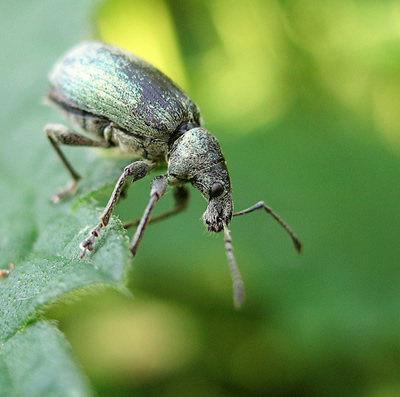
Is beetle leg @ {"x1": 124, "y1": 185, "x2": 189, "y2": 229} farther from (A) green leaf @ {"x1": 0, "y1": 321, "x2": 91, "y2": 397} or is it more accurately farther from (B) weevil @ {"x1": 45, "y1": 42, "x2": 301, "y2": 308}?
(A) green leaf @ {"x1": 0, "y1": 321, "x2": 91, "y2": 397}

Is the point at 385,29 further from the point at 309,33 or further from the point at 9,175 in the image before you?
the point at 9,175

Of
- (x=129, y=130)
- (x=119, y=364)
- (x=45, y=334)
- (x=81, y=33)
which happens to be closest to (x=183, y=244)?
(x=119, y=364)

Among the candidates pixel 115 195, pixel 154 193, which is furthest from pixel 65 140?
pixel 154 193

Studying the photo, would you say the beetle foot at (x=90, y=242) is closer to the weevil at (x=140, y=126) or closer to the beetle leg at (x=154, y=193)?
the beetle leg at (x=154, y=193)

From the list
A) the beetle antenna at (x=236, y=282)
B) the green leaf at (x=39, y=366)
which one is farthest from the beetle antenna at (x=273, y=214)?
the green leaf at (x=39, y=366)

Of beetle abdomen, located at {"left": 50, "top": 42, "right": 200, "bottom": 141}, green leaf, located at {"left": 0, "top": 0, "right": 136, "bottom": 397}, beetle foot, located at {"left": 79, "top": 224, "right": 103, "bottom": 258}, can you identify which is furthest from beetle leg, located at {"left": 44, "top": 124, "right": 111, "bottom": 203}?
beetle foot, located at {"left": 79, "top": 224, "right": 103, "bottom": 258}

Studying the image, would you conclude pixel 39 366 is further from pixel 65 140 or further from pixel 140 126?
pixel 65 140

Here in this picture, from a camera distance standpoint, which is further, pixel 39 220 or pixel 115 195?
pixel 39 220

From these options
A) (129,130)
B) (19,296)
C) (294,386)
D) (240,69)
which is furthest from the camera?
(240,69)
